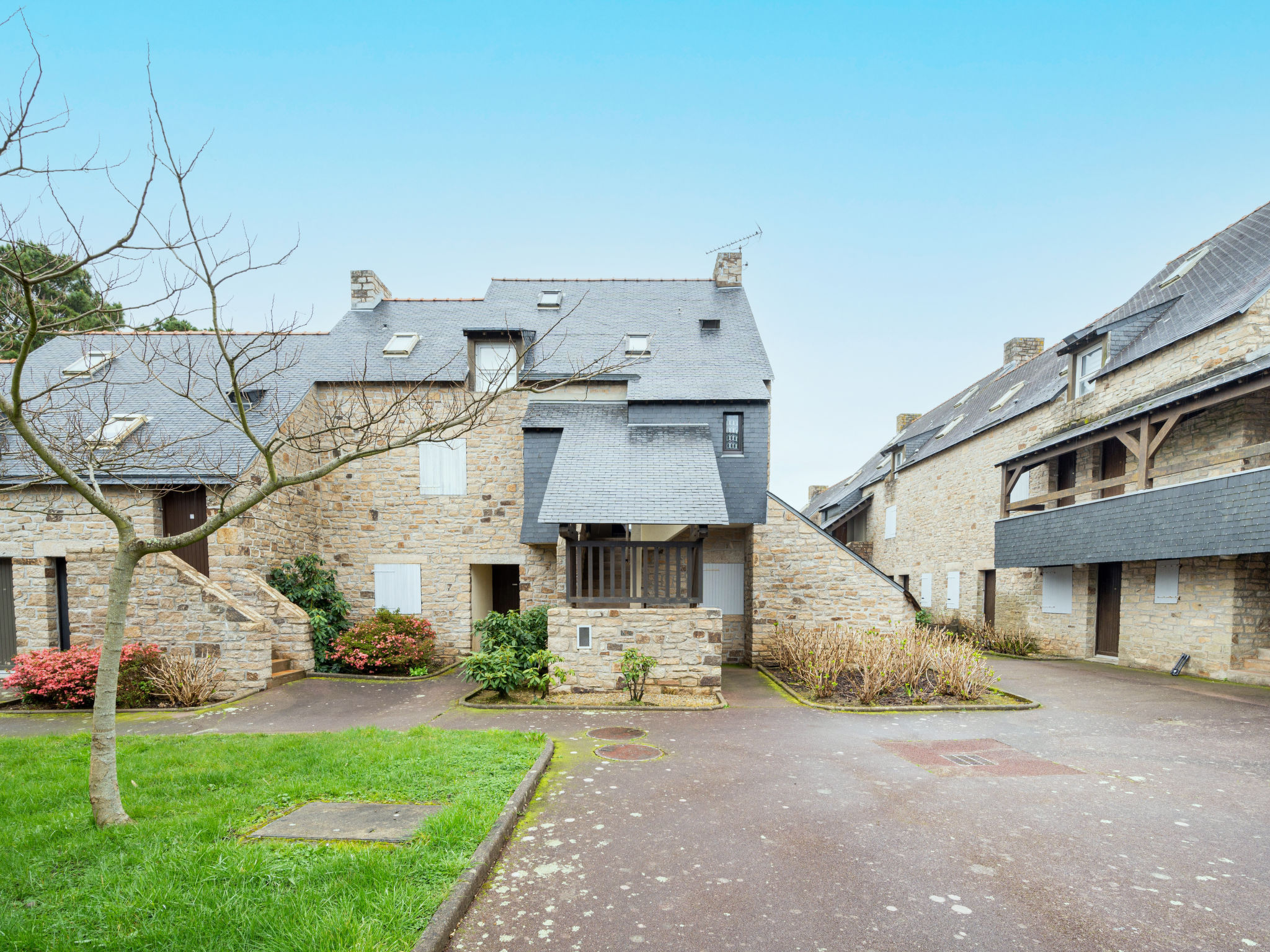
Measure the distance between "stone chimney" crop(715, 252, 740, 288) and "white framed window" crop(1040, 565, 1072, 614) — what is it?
32.2 feet

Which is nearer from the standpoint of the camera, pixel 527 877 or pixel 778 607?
pixel 527 877

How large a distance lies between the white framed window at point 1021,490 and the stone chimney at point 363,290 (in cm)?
1671

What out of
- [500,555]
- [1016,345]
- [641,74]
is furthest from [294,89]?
[1016,345]

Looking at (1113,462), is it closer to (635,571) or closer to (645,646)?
(635,571)

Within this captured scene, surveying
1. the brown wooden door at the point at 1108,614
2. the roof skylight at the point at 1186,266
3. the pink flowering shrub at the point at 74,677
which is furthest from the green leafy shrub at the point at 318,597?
the roof skylight at the point at 1186,266

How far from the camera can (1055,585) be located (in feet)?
47.1

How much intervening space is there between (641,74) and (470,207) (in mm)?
4759

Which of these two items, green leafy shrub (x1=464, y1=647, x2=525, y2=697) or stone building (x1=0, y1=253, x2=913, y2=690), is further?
stone building (x1=0, y1=253, x2=913, y2=690)

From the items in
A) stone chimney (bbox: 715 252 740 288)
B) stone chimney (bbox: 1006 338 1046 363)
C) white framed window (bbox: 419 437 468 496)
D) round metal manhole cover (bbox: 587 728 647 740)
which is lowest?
round metal manhole cover (bbox: 587 728 647 740)

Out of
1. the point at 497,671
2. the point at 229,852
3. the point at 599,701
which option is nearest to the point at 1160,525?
the point at 599,701

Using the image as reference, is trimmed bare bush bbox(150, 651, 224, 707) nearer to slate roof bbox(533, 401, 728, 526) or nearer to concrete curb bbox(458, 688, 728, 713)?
concrete curb bbox(458, 688, 728, 713)

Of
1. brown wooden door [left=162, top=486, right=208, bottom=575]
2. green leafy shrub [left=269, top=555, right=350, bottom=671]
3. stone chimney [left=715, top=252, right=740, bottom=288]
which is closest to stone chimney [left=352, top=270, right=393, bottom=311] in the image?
brown wooden door [left=162, top=486, right=208, bottom=575]

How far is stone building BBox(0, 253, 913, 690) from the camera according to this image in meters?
9.54

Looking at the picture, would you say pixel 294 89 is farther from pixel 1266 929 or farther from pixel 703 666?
pixel 1266 929
